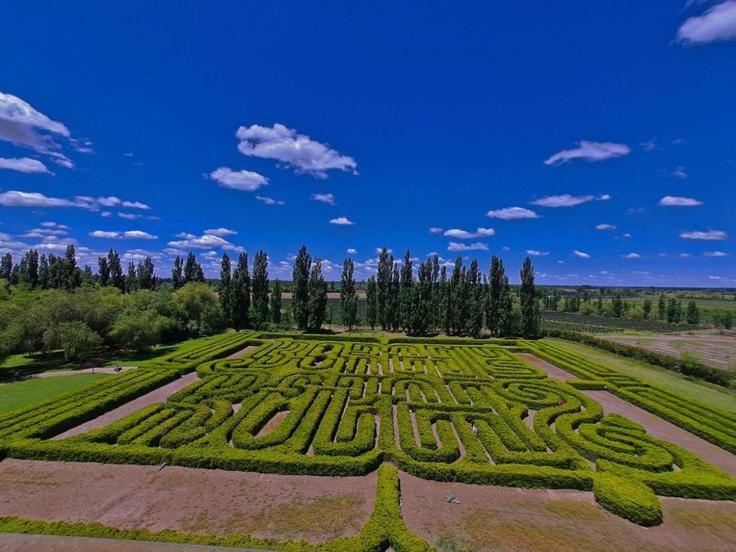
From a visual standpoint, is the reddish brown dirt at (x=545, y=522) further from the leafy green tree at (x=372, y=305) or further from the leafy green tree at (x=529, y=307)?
the leafy green tree at (x=372, y=305)

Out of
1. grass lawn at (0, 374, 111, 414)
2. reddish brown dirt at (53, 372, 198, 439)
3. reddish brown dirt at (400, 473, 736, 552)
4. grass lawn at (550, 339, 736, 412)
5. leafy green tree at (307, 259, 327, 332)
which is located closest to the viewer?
reddish brown dirt at (400, 473, 736, 552)

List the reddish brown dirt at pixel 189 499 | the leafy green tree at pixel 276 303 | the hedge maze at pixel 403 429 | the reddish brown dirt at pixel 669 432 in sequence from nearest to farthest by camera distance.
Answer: the reddish brown dirt at pixel 189 499 → the hedge maze at pixel 403 429 → the reddish brown dirt at pixel 669 432 → the leafy green tree at pixel 276 303

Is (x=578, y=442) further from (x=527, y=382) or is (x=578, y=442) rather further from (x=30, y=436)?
(x=30, y=436)

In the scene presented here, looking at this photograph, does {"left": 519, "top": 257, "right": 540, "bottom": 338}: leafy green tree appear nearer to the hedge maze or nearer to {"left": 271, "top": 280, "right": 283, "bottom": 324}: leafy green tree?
the hedge maze

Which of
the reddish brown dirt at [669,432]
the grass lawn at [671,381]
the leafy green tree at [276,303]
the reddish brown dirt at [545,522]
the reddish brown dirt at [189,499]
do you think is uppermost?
the leafy green tree at [276,303]

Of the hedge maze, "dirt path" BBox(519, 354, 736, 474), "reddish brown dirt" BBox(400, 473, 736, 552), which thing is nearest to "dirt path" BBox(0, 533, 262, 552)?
the hedge maze

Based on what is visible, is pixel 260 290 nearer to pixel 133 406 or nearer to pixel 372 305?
pixel 372 305

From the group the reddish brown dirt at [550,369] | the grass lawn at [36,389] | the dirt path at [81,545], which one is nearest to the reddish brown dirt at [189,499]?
the dirt path at [81,545]
